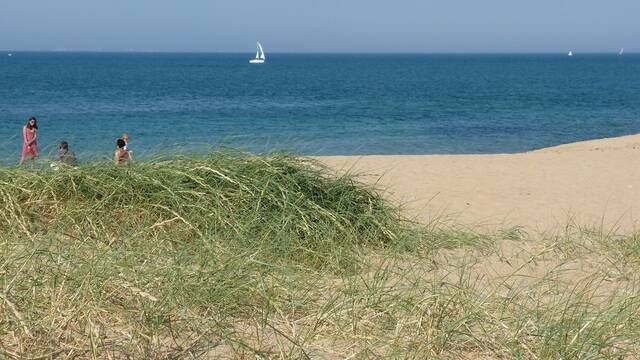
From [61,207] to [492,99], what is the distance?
152ft

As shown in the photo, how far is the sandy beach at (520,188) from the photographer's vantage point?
9.56 m

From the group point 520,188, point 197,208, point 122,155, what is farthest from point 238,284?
point 520,188

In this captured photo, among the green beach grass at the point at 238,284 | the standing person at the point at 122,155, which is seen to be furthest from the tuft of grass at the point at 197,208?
the standing person at the point at 122,155

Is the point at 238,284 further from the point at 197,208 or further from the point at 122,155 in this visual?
the point at 122,155

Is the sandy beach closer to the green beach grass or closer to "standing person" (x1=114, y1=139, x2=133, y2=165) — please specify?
the green beach grass

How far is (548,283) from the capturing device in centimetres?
546

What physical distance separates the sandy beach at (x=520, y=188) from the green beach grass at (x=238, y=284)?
1485 millimetres

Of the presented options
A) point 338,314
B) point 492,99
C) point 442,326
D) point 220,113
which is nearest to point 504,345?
point 442,326

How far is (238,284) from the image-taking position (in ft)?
13.3

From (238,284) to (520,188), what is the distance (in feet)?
31.3

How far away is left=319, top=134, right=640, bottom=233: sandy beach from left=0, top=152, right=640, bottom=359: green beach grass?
1485mm

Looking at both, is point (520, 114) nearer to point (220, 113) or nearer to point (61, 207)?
point (220, 113)

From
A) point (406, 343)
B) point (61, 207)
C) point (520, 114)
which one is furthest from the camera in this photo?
point (520, 114)

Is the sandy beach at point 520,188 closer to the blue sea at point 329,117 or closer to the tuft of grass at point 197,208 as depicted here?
the tuft of grass at point 197,208
